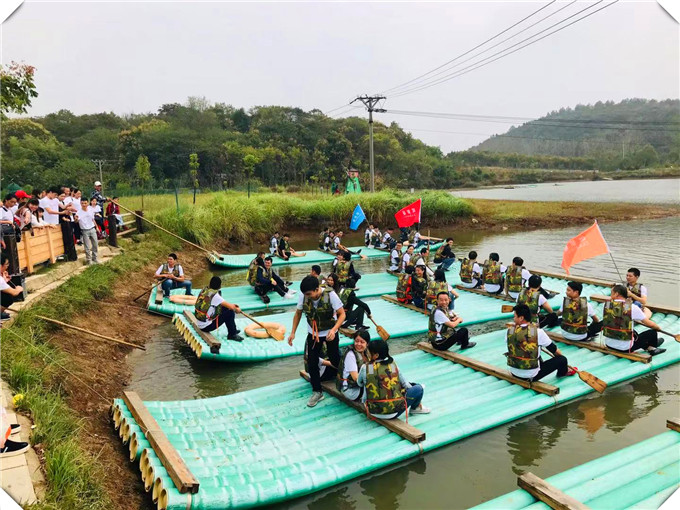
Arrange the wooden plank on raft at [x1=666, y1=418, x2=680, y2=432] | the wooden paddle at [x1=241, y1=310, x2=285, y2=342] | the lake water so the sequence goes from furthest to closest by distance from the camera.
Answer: the lake water
the wooden paddle at [x1=241, y1=310, x2=285, y2=342]
the wooden plank on raft at [x1=666, y1=418, x2=680, y2=432]

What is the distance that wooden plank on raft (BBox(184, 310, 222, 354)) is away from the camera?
8.41 meters

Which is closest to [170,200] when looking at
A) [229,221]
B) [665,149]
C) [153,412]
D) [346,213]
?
[229,221]

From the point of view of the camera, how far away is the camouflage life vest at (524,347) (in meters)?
6.80

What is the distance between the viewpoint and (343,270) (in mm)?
12461

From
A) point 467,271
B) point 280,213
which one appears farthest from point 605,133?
point 467,271

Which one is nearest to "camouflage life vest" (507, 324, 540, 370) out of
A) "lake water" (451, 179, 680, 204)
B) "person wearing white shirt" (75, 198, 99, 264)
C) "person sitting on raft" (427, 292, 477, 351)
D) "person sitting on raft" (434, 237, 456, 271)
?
"person sitting on raft" (427, 292, 477, 351)

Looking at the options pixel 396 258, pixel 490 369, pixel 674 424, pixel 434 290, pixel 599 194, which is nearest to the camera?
pixel 674 424

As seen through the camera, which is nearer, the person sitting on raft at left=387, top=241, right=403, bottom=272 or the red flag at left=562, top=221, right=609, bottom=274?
the red flag at left=562, top=221, right=609, bottom=274

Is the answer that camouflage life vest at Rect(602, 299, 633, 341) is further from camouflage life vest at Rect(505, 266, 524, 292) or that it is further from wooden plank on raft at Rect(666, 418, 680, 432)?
camouflage life vest at Rect(505, 266, 524, 292)

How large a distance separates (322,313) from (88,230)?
8.31m

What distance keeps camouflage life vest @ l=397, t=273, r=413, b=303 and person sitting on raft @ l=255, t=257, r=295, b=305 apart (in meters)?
2.88

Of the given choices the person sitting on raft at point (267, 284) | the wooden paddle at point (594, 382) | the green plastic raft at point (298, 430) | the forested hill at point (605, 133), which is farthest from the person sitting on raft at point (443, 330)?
the forested hill at point (605, 133)

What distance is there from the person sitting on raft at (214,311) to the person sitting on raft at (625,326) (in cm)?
639

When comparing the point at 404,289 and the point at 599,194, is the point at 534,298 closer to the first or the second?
the point at 404,289
